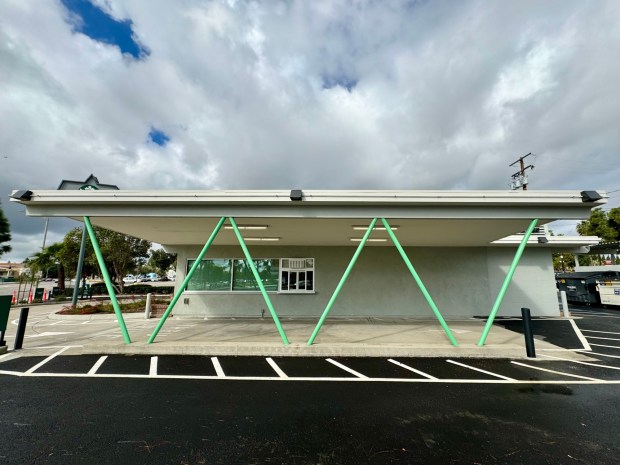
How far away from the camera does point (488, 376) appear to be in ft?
Answer: 17.8

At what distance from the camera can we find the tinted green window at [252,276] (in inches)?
501

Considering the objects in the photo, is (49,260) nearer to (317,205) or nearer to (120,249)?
(120,249)

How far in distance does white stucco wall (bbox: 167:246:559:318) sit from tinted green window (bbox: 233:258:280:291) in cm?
29

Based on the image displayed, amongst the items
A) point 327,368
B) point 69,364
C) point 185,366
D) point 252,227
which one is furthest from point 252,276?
point 327,368

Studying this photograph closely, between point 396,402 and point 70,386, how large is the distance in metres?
5.47

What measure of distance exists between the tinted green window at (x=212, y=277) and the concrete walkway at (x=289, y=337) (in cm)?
151

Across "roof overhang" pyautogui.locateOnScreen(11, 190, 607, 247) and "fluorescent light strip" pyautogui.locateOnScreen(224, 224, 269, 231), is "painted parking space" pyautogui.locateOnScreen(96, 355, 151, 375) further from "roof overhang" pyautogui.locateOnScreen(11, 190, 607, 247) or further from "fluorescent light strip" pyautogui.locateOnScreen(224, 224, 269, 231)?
"fluorescent light strip" pyautogui.locateOnScreen(224, 224, 269, 231)

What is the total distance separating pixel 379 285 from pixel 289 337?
5.99m

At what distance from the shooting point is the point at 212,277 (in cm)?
1288

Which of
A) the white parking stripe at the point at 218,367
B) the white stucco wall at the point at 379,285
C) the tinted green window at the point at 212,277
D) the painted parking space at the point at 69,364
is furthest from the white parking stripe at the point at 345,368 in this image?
the tinted green window at the point at 212,277

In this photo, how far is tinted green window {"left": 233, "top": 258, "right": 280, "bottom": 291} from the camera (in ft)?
41.8

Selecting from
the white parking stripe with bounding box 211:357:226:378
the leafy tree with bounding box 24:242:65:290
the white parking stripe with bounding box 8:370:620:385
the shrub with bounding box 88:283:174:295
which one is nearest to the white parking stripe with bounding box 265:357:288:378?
the white parking stripe with bounding box 8:370:620:385

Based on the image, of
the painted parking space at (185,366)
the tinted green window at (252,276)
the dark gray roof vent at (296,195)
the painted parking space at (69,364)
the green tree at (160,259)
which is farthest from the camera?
the green tree at (160,259)

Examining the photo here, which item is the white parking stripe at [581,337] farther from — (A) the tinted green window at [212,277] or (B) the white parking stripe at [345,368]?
(A) the tinted green window at [212,277]
